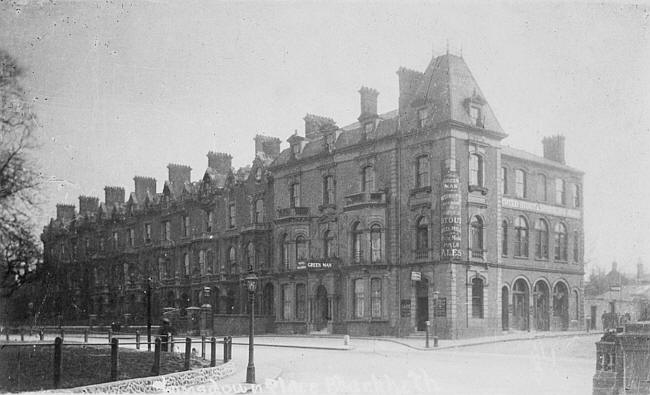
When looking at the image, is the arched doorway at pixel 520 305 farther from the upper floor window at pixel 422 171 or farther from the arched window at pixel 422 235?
the upper floor window at pixel 422 171

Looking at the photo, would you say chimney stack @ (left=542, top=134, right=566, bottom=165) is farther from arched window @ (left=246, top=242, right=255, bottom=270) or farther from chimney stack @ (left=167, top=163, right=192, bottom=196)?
chimney stack @ (left=167, top=163, right=192, bottom=196)

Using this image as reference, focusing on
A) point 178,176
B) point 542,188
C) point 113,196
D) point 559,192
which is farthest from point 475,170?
point 113,196

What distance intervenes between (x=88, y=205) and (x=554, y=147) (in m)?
44.6

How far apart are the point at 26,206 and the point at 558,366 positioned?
15.1 meters

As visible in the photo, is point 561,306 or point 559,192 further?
point 559,192

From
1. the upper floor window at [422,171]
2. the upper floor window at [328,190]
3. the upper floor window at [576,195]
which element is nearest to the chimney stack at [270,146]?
the upper floor window at [328,190]

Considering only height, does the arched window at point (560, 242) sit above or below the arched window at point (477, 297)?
above

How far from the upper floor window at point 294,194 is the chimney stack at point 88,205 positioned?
1191 inches

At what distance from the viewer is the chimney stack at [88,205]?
71438 millimetres

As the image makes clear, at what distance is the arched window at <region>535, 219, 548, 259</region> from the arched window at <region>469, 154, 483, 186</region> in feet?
22.0

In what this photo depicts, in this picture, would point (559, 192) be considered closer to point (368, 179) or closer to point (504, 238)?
point (504, 238)

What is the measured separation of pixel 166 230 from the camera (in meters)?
61.6

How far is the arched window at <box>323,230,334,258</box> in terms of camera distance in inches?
1740

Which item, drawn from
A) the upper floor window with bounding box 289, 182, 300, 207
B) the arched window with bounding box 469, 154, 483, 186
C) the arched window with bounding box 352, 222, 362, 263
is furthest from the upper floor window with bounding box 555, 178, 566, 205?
the upper floor window with bounding box 289, 182, 300, 207
